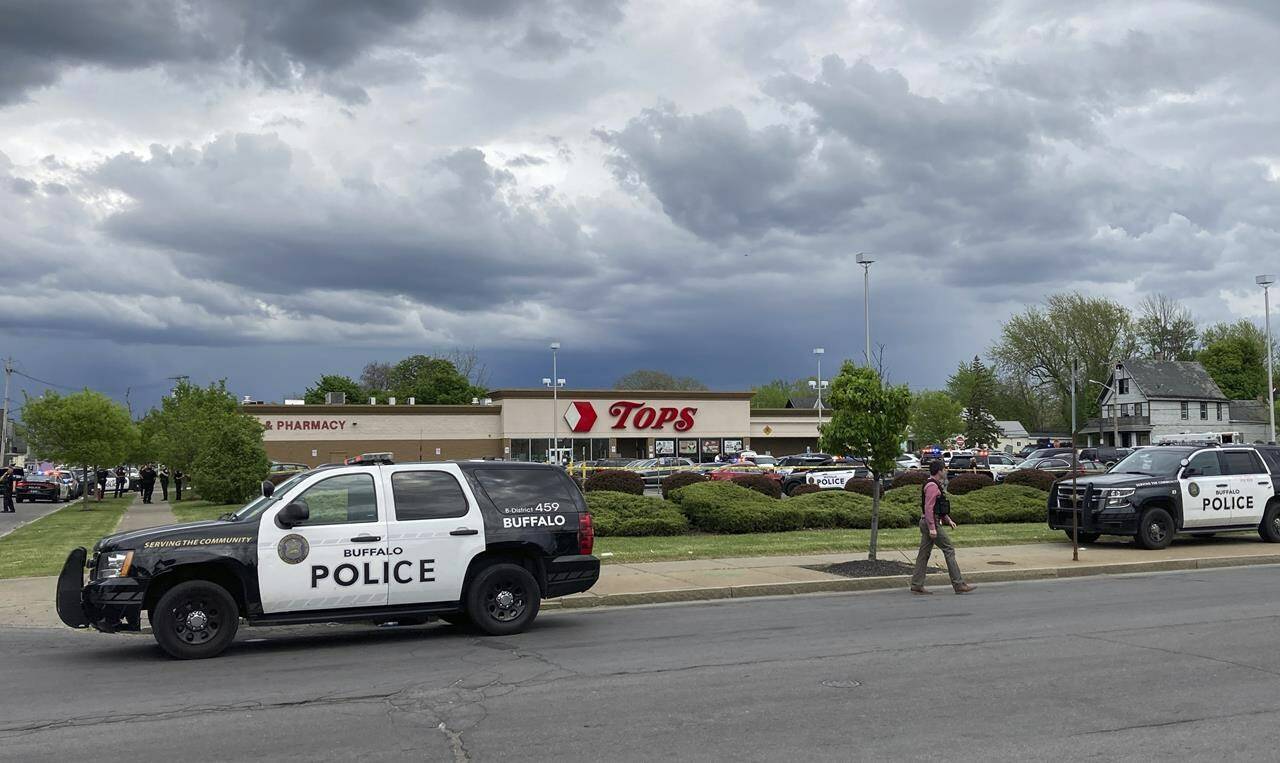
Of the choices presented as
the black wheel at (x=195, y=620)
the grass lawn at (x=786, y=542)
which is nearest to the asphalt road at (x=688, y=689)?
the black wheel at (x=195, y=620)

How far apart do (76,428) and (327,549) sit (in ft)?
124

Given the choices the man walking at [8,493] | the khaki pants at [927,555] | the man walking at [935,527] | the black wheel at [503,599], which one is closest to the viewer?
the black wheel at [503,599]

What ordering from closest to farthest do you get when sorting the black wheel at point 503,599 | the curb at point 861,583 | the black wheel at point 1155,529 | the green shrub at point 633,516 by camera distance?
1. the black wheel at point 503,599
2. the curb at point 861,583
3. the black wheel at point 1155,529
4. the green shrub at point 633,516

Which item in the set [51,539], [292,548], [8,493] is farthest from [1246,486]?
[8,493]

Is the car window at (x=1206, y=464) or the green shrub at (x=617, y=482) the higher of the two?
the car window at (x=1206, y=464)

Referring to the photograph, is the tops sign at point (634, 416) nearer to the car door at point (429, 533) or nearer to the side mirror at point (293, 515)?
the car door at point (429, 533)

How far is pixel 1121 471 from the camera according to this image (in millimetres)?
21281

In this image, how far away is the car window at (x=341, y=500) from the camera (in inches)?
416

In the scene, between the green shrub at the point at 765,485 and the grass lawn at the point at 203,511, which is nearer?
the green shrub at the point at 765,485

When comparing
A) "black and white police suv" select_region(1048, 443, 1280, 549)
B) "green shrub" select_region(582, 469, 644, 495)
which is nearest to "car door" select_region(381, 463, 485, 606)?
"black and white police suv" select_region(1048, 443, 1280, 549)

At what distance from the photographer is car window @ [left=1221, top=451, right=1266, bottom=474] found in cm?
2069

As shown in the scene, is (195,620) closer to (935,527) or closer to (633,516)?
(935,527)

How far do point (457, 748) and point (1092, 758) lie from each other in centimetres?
383

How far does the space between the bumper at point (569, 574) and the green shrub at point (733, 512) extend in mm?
11142
